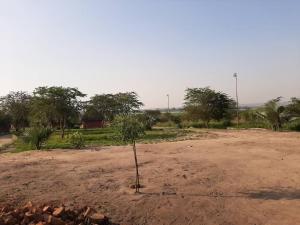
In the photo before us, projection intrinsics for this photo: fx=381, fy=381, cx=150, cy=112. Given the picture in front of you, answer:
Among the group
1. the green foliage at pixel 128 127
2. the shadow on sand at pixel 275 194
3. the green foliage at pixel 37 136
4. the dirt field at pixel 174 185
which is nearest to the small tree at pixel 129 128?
the green foliage at pixel 128 127

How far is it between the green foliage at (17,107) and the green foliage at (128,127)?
4590cm

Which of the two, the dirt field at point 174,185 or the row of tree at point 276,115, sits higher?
the row of tree at point 276,115

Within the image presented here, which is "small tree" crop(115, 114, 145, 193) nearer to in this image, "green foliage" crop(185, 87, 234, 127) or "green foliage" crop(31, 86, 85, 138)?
"green foliage" crop(31, 86, 85, 138)

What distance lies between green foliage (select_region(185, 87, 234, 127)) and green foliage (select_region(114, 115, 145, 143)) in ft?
112

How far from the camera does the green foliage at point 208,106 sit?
46.4 metres

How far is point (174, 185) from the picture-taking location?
489 inches

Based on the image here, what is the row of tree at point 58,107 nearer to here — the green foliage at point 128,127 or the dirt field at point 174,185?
the dirt field at point 174,185

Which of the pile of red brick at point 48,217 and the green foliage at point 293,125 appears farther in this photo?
the green foliage at point 293,125

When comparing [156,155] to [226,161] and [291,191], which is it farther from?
[291,191]

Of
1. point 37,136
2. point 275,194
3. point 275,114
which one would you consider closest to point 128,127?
point 275,194

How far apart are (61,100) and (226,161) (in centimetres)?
2492

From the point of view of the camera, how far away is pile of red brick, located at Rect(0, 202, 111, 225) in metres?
7.97

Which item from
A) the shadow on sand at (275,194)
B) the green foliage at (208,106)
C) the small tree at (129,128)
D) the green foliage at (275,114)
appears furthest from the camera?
the green foliage at (208,106)

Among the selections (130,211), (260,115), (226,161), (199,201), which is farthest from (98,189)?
(260,115)
